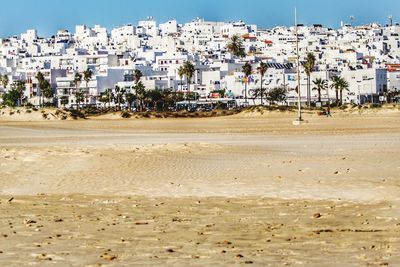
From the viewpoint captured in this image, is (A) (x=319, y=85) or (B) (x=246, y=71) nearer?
(A) (x=319, y=85)

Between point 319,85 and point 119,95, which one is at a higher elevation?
point 319,85

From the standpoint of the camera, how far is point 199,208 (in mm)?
12469

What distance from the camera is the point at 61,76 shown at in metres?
159

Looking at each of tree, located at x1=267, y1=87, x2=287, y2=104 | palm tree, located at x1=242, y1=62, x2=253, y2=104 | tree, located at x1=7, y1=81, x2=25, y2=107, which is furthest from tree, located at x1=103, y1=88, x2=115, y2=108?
tree, located at x1=267, y1=87, x2=287, y2=104

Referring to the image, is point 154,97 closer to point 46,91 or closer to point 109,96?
point 109,96

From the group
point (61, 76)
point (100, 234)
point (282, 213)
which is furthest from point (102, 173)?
point (61, 76)

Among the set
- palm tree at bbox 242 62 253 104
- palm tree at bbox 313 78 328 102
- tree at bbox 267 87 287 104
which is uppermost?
palm tree at bbox 242 62 253 104

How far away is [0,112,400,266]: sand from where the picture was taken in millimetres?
8430

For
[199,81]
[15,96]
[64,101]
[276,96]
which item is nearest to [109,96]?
[64,101]

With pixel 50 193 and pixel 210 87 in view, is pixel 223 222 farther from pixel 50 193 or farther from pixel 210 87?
Answer: pixel 210 87

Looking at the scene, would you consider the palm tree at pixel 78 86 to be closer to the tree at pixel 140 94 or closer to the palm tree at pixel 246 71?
the tree at pixel 140 94

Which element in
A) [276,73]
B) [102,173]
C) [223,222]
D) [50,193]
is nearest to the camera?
[223,222]

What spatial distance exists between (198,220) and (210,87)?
134850 mm

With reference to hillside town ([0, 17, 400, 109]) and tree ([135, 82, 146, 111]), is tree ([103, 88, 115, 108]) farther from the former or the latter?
tree ([135, 82, 146, 111])
